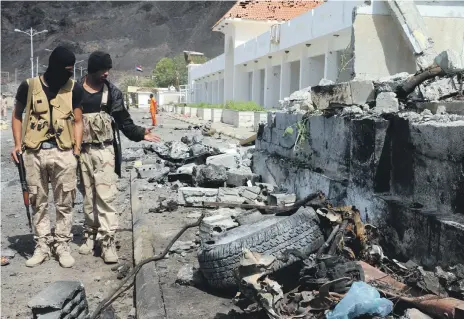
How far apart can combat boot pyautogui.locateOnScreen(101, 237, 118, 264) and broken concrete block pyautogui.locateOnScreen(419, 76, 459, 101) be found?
348cm

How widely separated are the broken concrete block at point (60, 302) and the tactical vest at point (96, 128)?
166 cm

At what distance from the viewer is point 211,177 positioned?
682 centimetres

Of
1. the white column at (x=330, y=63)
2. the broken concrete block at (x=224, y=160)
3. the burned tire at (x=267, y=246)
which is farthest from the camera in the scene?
the white column at (x=330, y=63)

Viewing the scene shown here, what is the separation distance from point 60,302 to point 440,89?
3798 mm

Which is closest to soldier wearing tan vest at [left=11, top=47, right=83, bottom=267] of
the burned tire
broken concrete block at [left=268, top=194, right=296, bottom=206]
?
the burned tire

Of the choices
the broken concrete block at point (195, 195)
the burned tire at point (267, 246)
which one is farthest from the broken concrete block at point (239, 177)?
the burned tire at point (267, 246)

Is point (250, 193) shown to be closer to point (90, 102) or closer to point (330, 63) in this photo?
point (90, 102)

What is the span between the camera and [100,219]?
445cm

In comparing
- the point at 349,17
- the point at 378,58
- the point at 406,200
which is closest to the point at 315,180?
the point at 406,200

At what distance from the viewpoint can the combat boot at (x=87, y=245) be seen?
4.65 metres

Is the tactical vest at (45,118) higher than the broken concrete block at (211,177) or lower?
higher

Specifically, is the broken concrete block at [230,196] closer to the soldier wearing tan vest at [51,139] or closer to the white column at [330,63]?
the soldier wearing tan vest at [51,139]

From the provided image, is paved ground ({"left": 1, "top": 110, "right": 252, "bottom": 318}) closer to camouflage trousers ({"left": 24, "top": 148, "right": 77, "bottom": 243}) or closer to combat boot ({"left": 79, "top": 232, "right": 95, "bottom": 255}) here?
combat boot ({"left": 79, "top": 232, "right": 95, "bottom": 255})

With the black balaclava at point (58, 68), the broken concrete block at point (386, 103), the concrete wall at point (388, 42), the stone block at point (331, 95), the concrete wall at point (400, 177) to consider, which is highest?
the concrete wall at point (388, 42)
